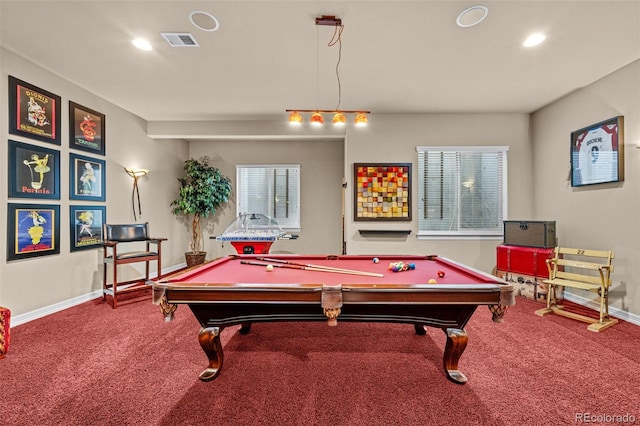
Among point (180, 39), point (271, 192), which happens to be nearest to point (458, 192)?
point (271, 192)

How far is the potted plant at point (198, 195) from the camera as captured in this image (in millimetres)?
5172

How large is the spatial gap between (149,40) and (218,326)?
2.61m

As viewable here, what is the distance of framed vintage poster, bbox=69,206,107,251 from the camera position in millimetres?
3467

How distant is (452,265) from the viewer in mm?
2299

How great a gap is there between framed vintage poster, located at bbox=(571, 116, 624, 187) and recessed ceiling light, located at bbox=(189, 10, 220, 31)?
4225 mm

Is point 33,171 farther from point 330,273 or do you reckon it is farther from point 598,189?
point 598,189

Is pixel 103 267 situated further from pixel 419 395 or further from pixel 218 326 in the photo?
pixel 419 395

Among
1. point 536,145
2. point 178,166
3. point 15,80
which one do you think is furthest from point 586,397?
point 178,166

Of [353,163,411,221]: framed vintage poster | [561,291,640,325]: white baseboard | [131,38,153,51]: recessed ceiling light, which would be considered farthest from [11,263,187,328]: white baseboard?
[561,291,640,325]: white baseboard

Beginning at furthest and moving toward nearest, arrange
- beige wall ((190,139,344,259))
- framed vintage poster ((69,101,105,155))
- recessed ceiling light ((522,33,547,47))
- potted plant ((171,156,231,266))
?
beige wall ((190,139,344,259)) < potted plant ((171,156,231,266)) < framed vintage poster ((69,101,105,155)) < recessed ceiling light ((522,33,547,47))

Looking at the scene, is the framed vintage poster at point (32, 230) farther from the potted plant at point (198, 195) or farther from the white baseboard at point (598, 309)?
the white baseboard at point (598, 309)

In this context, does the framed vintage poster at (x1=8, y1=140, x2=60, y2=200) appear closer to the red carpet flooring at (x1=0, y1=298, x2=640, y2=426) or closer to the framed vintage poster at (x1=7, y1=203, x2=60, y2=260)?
the framed vintage poster at (x1=7, y1=203, x2=60, y2=260)

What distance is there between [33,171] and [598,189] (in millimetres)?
6400

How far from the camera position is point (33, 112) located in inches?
118
